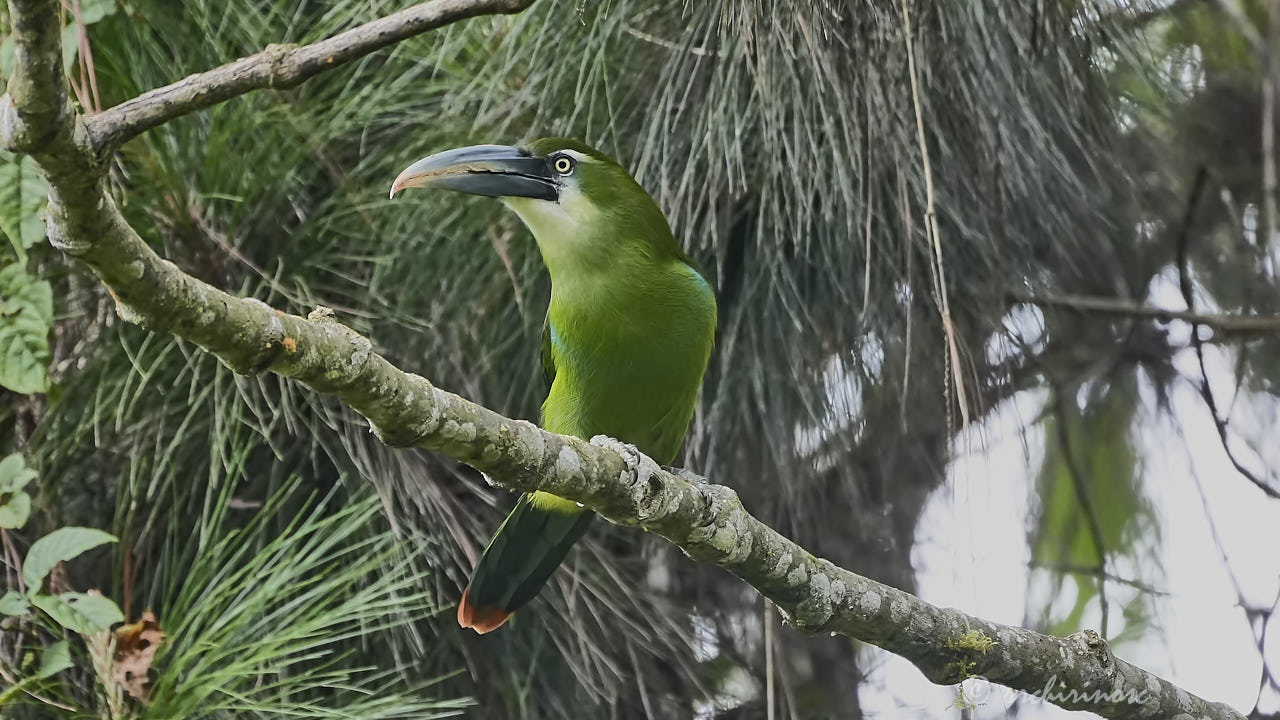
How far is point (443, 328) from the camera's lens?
2.12 metres

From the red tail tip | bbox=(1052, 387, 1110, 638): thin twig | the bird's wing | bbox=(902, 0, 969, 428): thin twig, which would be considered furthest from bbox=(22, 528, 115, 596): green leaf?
bbox=(1052, 387, 1110, 638): thin twig

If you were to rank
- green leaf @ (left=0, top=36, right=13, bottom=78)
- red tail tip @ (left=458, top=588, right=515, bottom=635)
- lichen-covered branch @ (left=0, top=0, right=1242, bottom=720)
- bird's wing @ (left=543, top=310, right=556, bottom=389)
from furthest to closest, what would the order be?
bird's wing @ (left=543, top=310, right=556, bottom=389) < red tail tip @ (left=458, top=588, right=515, bottom=635) < green leaf @ (left=0, top=36, right=13, bottom=78) < lichen-covered branch @ (left=0, top=0, right=1242, bottom=720)

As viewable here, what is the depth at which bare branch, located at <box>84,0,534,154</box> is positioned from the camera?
0.84 metres

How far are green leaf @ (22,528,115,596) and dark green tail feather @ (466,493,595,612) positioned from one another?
0.52 metres

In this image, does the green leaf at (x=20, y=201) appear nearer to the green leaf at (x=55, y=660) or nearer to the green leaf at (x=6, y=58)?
the green leaf at (x=6, y=58)

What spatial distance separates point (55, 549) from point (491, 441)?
0.76 m

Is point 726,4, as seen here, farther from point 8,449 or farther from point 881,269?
point 8,449

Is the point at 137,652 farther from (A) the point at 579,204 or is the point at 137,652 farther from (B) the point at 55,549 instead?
(A) the point at 579,204

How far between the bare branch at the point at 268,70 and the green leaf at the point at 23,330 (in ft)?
2.44

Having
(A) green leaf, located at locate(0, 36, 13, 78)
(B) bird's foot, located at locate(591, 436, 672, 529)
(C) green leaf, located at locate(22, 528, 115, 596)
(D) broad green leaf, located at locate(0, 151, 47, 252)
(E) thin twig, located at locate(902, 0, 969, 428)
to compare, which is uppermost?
(E) thin twig, located at locate(902, 0, 969, 428)

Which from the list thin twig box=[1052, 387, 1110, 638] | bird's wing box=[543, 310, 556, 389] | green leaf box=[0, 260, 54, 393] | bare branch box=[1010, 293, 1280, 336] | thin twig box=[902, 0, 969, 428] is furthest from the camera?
thin twig box=[1052, 387, 1110, 638]

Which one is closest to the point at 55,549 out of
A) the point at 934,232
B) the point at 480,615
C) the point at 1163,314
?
the point at 480,615

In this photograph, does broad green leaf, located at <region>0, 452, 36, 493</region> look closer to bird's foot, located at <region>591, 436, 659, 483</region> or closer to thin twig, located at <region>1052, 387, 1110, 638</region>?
bird's foot, located at <region>591, 436, 659, 483</region>

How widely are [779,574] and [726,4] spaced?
0.79 m
